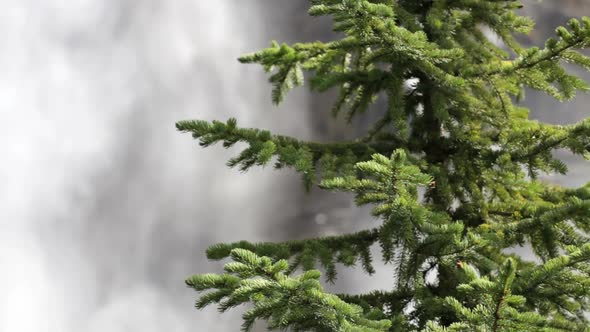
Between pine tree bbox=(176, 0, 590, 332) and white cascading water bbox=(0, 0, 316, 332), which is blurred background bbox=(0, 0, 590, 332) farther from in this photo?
pine tree bbox=(176, 0, 590, 332)

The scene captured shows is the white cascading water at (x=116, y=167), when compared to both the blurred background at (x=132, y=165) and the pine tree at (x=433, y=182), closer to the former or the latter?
the blurred background at (x=132, y=165)

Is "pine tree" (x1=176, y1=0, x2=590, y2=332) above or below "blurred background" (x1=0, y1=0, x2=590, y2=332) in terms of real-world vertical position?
below

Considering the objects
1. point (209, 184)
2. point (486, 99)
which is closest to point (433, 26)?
point (486, 99)

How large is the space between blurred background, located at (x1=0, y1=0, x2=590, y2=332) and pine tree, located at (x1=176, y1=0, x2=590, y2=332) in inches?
300

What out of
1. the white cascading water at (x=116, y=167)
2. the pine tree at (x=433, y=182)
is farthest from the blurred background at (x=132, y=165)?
the pine tree at (x=433, y=182)

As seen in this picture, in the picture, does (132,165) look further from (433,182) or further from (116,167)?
(433,182)

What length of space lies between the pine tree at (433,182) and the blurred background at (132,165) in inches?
300

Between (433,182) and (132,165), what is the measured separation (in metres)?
9.61

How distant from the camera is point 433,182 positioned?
173 inches

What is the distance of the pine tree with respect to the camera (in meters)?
3.05

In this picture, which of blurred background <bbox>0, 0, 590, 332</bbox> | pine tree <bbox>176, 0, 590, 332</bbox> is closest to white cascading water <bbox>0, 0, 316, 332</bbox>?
blurred background <bbox>0, 0, 590, 332</bbox>

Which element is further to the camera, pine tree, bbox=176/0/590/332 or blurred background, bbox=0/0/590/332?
blurred background, bbox=0/0/590/332

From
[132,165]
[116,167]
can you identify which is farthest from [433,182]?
[116,167]

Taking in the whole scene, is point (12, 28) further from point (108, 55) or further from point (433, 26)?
point (433, 26)
